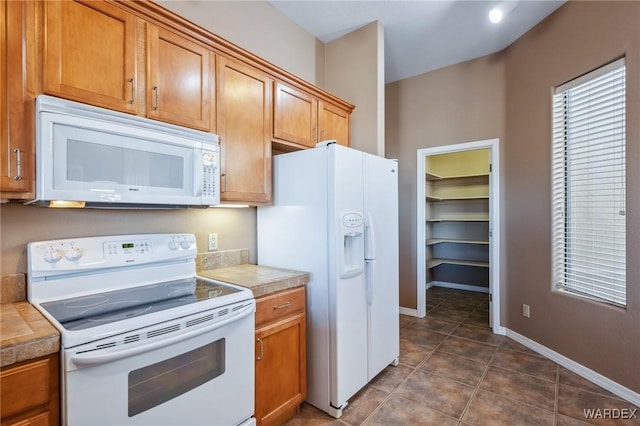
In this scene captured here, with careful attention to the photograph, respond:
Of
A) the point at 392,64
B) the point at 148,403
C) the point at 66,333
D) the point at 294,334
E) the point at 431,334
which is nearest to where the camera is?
the point at 66,333

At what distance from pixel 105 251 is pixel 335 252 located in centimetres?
125

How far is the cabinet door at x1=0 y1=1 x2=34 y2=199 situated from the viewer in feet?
4.01

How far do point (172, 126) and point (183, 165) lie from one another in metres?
0.21

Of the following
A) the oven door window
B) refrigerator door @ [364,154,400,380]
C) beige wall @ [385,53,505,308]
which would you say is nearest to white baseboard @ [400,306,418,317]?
beige wall @ [385,53,505,308]

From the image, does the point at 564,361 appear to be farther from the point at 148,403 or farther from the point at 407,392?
the point at 148,403

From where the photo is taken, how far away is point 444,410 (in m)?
2.11

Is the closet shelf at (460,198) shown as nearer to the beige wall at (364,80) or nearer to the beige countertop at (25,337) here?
the beige wall at (364,80)

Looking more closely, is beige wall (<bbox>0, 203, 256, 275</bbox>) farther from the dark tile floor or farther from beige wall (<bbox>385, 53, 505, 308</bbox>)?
beige wall (<bbox>385, 53, 505, 308</bbox>)

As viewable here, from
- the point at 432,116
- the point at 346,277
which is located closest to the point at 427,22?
the point at 432,116

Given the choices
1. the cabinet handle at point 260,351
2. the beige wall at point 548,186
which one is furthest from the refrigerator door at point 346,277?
the beige wall at point 548,186

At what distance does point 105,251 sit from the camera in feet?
5.28

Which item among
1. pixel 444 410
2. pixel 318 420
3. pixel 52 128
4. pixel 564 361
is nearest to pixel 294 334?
pixel 318 420

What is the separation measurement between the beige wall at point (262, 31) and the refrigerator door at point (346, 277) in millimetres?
1237

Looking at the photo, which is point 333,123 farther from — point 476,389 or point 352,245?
point 476,389
